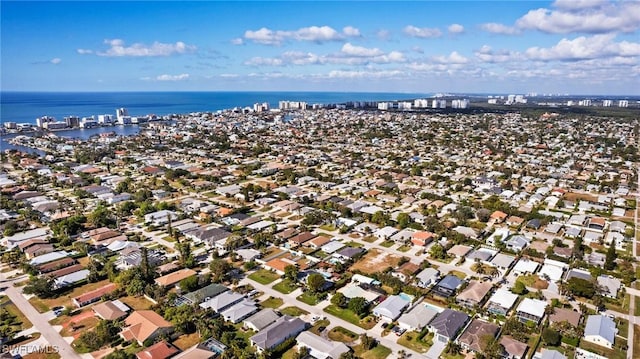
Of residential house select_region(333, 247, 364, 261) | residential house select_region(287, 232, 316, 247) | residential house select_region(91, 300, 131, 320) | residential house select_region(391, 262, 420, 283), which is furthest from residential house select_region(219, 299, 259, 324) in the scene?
residential house select_region(391, 262, 420, 283)

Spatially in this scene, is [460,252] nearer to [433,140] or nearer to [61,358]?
[61,358]

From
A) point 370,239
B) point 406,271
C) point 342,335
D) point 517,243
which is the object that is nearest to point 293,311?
point 342,335

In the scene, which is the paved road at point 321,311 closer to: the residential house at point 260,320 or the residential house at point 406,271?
the residential house at point 260,320

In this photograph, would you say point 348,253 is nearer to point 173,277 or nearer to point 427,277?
point 427,277

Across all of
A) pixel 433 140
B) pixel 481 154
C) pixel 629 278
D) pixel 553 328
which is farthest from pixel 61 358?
pixel 433 140

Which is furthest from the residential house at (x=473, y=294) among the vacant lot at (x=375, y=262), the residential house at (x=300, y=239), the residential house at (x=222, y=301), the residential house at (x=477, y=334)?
the residential house at (x=222, y=301)

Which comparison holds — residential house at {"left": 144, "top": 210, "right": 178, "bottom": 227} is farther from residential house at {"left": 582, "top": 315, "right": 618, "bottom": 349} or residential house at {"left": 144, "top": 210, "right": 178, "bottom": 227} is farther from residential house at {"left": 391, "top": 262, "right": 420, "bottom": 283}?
residential house at {"left": 582, "top": 315, "right": 618, "bottom": 349}
